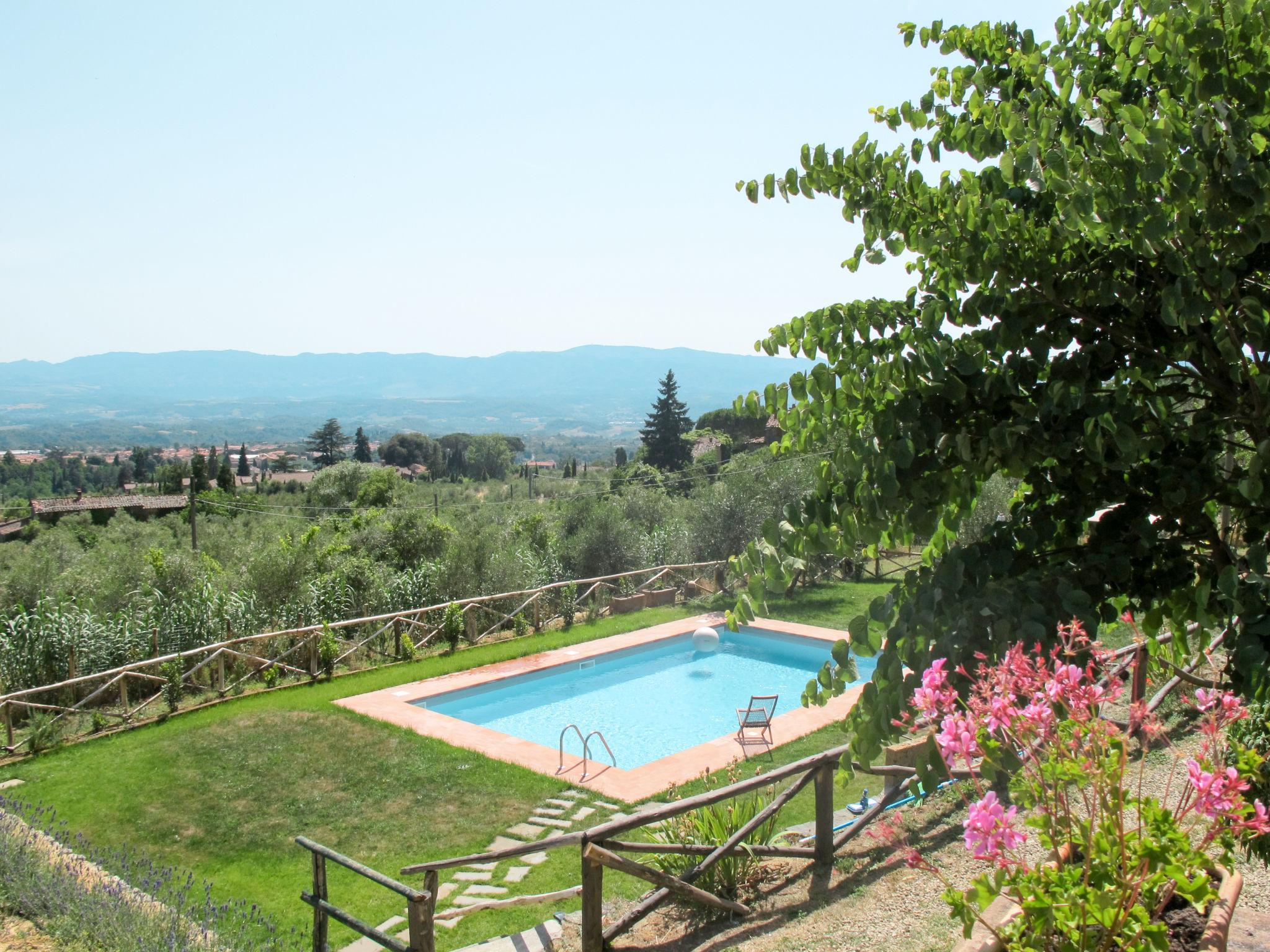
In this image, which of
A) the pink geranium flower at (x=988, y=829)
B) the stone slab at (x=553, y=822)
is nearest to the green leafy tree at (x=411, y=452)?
the stone slab at (x=553, y=822)

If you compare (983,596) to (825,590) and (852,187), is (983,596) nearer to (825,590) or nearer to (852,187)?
(852,187)

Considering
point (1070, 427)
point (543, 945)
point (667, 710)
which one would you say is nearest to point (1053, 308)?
point (1070, 427)

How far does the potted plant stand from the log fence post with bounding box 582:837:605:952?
14.3 metres

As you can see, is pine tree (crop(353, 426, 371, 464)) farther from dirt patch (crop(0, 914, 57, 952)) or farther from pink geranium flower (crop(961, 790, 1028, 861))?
pink geranium flower (crop(961, 790, 1028, 861))

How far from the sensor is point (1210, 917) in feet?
9.73

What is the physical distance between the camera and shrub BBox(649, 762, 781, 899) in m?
6.82

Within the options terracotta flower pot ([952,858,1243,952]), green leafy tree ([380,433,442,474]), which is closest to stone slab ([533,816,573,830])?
terracotta flower pot ([952,858,1243,952])

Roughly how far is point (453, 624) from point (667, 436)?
152ft

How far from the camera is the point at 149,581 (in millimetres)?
16344

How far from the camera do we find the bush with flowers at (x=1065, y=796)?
1.96 m

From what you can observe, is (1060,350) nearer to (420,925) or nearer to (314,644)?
(420,925)

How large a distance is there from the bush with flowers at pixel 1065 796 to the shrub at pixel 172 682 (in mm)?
13557

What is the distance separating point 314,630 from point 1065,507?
1480 cm

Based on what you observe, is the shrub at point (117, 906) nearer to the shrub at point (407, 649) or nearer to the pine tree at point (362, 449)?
the shrub at point (407, 649)
